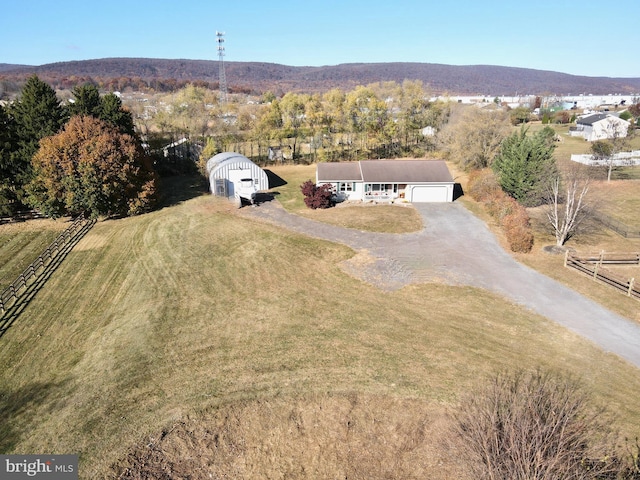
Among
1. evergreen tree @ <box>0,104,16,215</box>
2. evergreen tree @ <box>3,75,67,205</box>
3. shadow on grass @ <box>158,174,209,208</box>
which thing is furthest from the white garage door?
evergreen tree @ <box>0,104,16,215</box>

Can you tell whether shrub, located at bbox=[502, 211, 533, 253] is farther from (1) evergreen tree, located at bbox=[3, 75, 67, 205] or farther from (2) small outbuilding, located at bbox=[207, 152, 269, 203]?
(1) evergreen tree, located at bbox=[3, 75, 67, 205]

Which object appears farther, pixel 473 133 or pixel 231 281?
pixel 473 133

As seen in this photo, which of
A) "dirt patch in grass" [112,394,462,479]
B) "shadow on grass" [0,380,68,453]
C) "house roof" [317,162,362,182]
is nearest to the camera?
"dirt patch in grass" [112,394,462,479]

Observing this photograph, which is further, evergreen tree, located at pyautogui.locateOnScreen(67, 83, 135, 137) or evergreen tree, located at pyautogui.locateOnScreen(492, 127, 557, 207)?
evergreen tree, located at pyautogui.locateOnScreen(67, 83, 135, 137)

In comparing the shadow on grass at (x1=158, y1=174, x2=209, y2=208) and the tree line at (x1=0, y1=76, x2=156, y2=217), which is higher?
the tree line at (x1=0, y1=76, x2=156, y2=217)

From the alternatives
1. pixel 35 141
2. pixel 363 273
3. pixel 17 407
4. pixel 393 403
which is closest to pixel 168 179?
pixel 35 141

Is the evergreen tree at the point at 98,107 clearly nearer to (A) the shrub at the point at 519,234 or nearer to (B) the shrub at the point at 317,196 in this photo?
(B) the shrub at the point at 317,196

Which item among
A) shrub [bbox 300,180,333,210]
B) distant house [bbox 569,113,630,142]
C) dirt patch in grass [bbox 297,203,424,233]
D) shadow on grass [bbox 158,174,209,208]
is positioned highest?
distant house [bbox 569,113,630,142]

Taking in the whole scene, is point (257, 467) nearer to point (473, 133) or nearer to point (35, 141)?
point (35, 141)

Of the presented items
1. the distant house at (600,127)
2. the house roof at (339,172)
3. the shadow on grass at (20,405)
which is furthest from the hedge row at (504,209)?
the distant house at (600,127)
